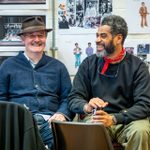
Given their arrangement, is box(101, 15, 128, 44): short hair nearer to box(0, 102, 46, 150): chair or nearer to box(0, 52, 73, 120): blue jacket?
box(0, 52, 73, 120): blue jacket

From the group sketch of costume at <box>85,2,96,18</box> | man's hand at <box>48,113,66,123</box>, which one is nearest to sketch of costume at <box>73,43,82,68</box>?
sketch of costume at <box>85,2,96,18</box>

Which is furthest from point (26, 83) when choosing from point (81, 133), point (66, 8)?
point (81, 133)

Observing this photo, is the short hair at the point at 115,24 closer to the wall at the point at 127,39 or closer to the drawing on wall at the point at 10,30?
the wall at the point at 127,39

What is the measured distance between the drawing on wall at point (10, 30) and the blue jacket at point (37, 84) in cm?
21

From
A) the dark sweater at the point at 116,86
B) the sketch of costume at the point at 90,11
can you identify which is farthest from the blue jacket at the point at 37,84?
the sketch of costume at the point at 90,11

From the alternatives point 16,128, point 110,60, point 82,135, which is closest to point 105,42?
point 110,60

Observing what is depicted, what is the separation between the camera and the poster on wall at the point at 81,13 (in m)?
2.89

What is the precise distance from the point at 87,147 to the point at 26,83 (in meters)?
0.93

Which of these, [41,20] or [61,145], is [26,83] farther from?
[61,145]

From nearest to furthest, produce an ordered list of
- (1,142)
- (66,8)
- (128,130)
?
(1,142)
(128,130)
(66,8)

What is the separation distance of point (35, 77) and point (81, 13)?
26.0 inches

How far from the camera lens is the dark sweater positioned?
2482mm

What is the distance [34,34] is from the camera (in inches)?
109

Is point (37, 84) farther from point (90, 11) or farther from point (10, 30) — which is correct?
point (90, 11)
